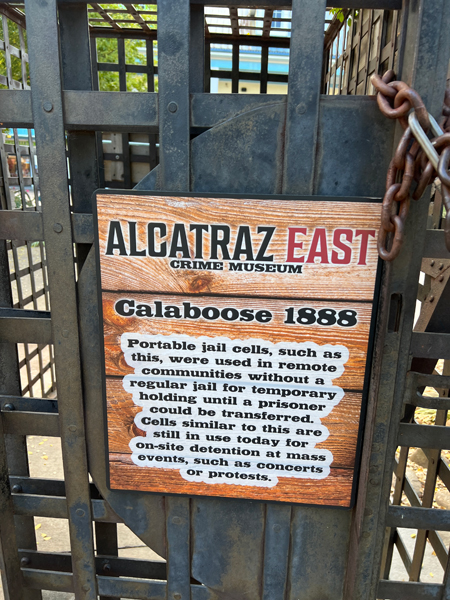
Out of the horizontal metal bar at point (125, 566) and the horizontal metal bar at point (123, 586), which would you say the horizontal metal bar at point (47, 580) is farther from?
the horizontal metal bar at point (125, 566)

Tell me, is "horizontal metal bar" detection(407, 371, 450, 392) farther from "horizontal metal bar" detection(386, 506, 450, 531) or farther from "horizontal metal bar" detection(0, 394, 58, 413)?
"horizontal metal bar" detection(0, 394, 58, 413)

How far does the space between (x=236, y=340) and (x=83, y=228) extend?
0.77m

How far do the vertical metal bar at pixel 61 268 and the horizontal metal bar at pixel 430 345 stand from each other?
1.41 m

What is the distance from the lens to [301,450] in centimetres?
191

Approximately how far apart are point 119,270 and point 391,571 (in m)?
3.59

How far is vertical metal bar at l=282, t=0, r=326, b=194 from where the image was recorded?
61.6 inches

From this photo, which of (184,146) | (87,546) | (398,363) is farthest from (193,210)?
(87,546)

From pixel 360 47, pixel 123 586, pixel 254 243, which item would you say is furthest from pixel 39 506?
pixel 360 47

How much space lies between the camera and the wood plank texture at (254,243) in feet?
5.47

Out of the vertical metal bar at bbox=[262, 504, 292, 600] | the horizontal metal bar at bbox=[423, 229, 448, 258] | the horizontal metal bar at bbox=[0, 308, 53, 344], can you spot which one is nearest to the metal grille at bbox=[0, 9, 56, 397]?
the horizontal metal bar at bbox=[0, 308, 53, 344]

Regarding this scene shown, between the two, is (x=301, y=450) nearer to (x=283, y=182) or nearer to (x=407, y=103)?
(x=283, y=182)

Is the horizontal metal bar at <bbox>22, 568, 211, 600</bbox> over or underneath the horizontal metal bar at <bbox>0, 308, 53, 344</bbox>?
underneath

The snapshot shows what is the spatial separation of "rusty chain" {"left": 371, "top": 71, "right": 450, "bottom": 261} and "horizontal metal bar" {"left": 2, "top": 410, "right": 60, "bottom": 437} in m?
1.59

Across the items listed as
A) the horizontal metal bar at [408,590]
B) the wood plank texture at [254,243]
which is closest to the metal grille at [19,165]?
the wood plank texture at [254,243]
